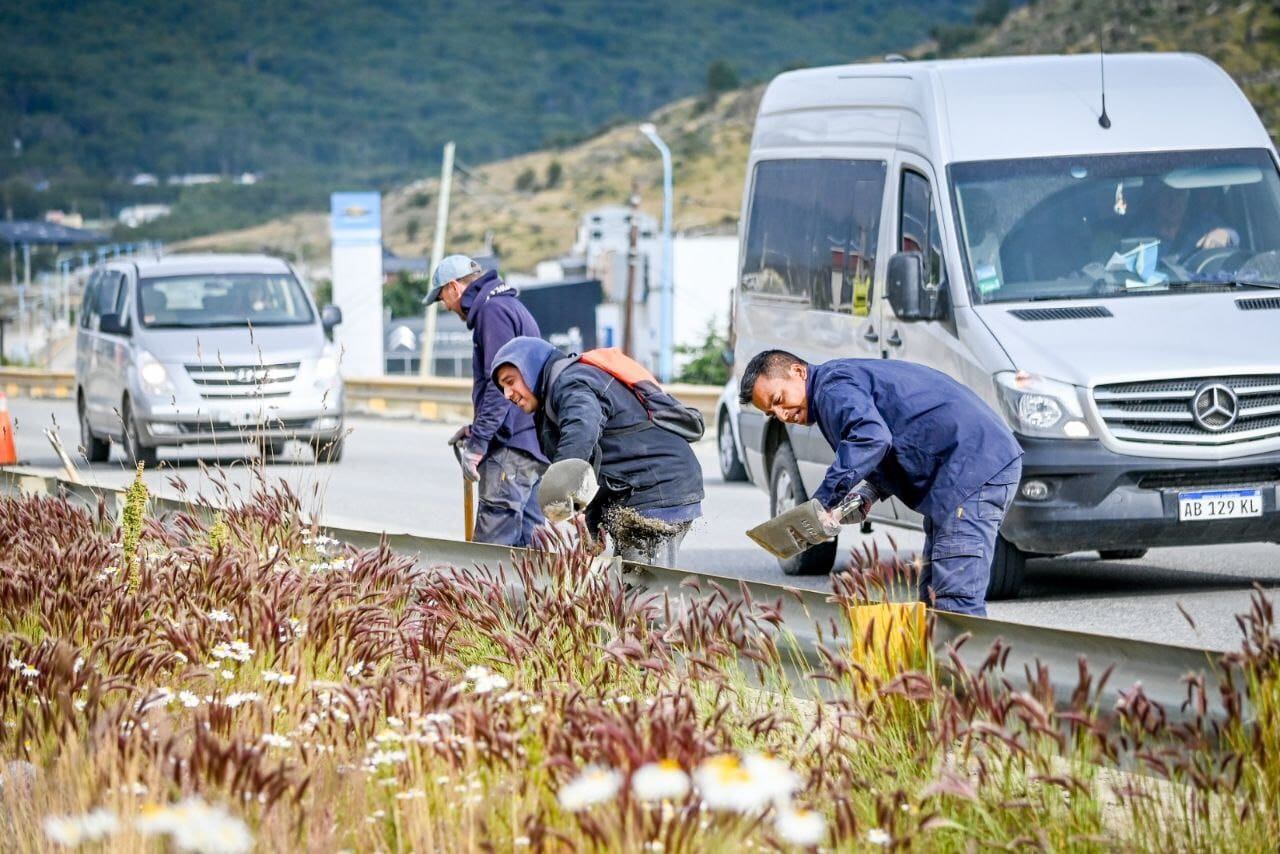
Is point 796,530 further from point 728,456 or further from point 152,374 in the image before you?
point 152,374

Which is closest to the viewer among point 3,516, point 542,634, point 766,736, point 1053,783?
point 1053,783

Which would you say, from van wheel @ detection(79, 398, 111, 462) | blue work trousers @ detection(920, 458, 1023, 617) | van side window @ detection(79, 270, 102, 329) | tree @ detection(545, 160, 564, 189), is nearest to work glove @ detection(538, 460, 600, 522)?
blue work trousers @ detection(920, 458, 1023, 617)

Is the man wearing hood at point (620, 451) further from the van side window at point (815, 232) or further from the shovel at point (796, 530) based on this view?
the van side window at point (815, 232)

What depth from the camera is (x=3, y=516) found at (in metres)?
9.80

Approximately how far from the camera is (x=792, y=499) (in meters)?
12.4

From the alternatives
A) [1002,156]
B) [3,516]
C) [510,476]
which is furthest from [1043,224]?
[3,516]

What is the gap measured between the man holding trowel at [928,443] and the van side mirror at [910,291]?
10.4ft

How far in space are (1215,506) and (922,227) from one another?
90.1 inches

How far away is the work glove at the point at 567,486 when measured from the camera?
295 inches

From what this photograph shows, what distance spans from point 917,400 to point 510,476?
128 inches

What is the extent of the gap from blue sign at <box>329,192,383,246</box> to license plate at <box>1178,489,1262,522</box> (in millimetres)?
37285

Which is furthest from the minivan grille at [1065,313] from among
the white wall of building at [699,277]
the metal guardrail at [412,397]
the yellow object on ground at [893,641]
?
the white wall of building at [699,277]

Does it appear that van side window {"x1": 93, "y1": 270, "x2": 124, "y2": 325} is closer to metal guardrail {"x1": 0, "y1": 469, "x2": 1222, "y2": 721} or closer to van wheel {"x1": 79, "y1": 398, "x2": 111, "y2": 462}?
van wheel {"x1": 79, "y1": 398, "x2": 111, "y2": 462}

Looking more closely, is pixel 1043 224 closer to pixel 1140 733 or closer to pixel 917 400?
pixel 917 400
